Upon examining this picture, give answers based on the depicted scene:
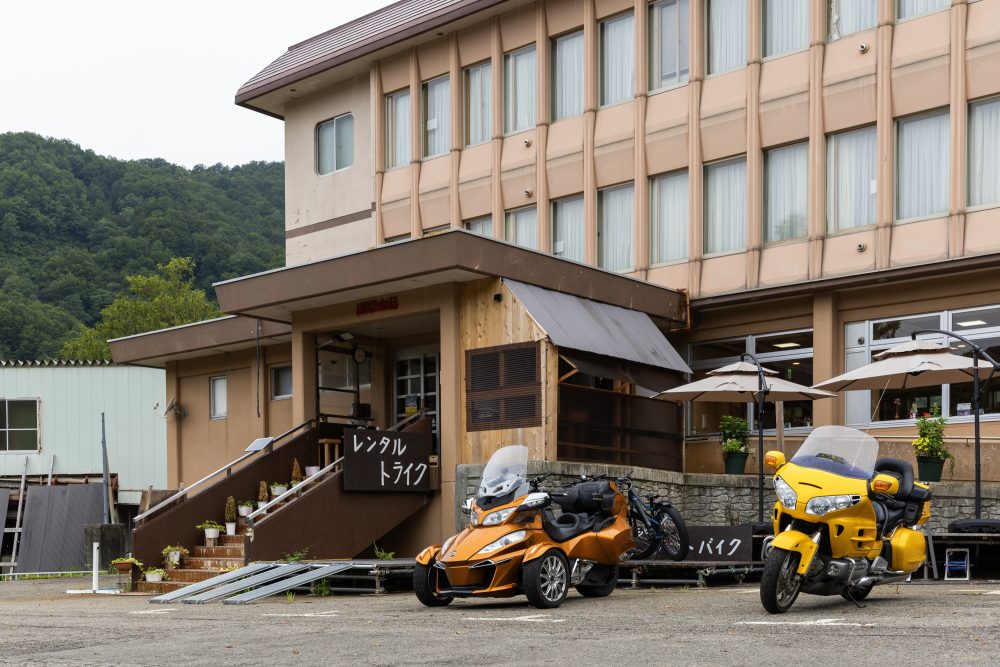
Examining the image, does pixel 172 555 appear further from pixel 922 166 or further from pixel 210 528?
pixel 922 166

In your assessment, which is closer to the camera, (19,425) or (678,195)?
(678,195)

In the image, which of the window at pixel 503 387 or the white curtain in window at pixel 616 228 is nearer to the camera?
the window at pixel 503 387

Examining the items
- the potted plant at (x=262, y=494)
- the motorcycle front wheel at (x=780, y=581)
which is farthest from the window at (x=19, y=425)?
the motorcycle front wheel at (x=780, y=581)

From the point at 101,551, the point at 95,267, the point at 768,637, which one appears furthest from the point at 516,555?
the point at 95,267

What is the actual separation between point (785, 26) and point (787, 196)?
2.82 m

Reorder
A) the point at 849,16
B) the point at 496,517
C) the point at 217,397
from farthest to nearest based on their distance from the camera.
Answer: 1. the point at 217,397
2. the point at 849,16
3. the point at 496,517

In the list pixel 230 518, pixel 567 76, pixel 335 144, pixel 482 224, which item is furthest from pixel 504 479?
pixel 335 144

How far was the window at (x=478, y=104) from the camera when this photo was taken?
86.5ft

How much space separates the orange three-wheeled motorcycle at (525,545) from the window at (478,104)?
13.7 m

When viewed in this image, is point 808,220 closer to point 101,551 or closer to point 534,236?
point 534,236

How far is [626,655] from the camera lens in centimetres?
841

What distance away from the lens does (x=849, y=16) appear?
2158 cm

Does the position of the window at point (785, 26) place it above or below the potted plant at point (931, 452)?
above

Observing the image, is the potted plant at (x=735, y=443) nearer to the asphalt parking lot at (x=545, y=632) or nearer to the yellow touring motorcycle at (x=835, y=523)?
the asphalt parking lot at (x=545, y=632)
